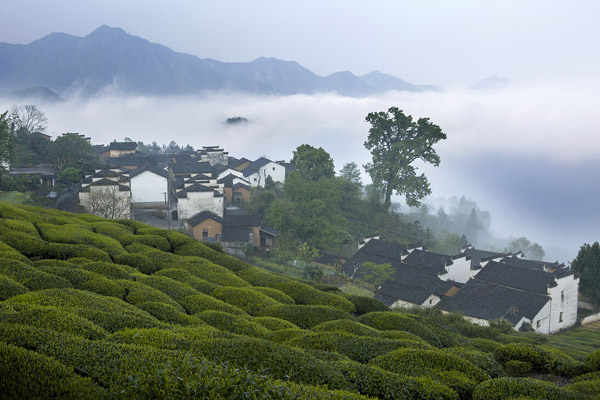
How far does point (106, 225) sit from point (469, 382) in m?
13.4

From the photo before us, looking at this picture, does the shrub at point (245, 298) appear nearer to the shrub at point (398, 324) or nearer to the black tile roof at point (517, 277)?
the shrub at point (398, 324)

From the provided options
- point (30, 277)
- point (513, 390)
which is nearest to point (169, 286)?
point (30, 277)

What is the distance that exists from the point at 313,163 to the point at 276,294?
33.7 metres

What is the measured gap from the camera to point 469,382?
7.78 meters

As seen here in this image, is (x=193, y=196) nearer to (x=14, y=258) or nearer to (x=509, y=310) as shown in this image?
(x=509, y=310)

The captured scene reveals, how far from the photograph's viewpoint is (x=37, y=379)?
524 cm

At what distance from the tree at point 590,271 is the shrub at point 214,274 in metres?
28.2

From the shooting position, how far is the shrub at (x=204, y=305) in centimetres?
1109

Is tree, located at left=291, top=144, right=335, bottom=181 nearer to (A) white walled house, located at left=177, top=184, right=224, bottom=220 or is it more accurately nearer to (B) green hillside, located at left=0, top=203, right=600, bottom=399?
(A) white walled house, located at left=177, top=184, right=224, bottom=220

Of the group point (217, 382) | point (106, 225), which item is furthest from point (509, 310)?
point (217, 382)

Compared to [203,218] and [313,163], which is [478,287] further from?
[313,163]

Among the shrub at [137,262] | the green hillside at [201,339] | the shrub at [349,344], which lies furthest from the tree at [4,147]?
Result: the shrub at [349,344]

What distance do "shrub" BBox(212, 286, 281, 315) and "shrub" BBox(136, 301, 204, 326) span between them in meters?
2.03

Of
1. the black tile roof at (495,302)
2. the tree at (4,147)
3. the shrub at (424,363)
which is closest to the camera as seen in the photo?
the shrub at (424,363)
